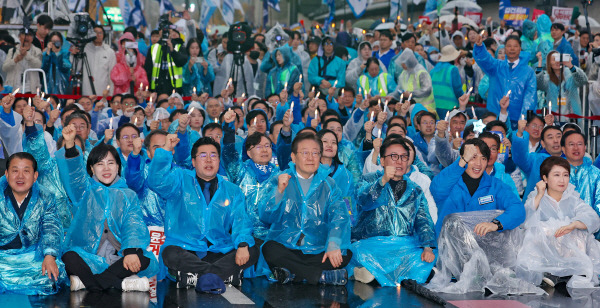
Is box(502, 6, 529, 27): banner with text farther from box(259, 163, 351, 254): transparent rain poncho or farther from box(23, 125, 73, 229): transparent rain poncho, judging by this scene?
box(23, 125, 73, 229): transparent rain poncho

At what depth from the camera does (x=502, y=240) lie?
6.52 meters

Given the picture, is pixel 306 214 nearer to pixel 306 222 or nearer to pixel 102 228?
pixel 306 222

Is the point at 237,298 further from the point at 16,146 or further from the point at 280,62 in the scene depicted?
the point at 280,62

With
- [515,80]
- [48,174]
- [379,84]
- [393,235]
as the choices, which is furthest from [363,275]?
[379,84]

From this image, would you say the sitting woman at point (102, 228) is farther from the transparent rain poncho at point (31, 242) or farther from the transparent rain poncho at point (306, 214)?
the transparent rain poncho at point (306, 214)

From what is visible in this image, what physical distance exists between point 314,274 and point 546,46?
8.47 meters

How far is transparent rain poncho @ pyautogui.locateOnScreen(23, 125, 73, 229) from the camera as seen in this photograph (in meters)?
6.59

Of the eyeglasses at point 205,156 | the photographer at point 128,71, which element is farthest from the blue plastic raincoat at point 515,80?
the photographer at point 128,71

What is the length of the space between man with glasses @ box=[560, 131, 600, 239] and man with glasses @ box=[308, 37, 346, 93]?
231 inches

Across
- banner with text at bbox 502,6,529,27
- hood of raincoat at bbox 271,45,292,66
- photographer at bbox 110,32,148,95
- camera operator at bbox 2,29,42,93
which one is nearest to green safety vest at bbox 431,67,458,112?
hood of raincoat at bbox 271,45,292,66

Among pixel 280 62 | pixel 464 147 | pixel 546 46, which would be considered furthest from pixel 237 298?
pixel 546 46

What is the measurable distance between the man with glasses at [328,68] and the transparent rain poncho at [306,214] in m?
6.44

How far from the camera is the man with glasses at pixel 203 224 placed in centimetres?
615

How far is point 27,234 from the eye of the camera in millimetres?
5930
